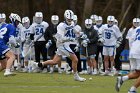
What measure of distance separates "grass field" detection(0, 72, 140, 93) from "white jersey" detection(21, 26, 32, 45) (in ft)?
12.7

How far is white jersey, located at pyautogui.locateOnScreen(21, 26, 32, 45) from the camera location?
26875mm

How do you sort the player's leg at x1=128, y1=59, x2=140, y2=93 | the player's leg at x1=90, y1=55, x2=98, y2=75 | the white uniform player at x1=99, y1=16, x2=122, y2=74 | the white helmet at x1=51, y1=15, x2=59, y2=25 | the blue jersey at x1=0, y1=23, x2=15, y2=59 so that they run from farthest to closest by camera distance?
1. the white helmet at x1=51, y1=15, x2=59, y2=25
2. the white uniform player at x1=99, y1=16, x2=122, y2=74
3. the player's leg at x1=90, y1=55, x2=98, y2=75
4. the blue jersey at x1=0, y1=23, x2=15, y2=59
5. the player's leg at x1=128, y1=59, x2=140, y2=93

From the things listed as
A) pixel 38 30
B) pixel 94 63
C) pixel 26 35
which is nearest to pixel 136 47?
pixel 94 63

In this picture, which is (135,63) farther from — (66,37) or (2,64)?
(2,64)

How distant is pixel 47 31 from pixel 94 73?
2.45 metres

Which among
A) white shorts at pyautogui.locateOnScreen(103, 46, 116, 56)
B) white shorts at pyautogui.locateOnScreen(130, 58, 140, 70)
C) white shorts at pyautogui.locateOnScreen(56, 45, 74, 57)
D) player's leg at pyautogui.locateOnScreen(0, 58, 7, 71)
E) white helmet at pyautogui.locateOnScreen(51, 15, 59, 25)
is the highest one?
white helmet at pyautogui.locateOnScreen(51, 15, 59, 25)

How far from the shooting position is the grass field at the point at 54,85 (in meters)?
18.2

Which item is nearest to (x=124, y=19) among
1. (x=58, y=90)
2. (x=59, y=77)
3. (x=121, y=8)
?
(x=121, y=8)

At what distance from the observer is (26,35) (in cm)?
2708

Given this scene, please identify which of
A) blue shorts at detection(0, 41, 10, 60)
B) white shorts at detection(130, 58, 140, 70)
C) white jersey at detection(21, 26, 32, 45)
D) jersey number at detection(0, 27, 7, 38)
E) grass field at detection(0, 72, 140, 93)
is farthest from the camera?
white jersey at detection(21, 26, 32, 45)

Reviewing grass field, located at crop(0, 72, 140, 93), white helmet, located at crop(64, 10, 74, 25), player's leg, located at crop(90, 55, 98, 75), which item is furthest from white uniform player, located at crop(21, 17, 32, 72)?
white helmet, located at crop(64, 10, 74, 25)

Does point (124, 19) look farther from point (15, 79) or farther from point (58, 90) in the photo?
point (58, 90)

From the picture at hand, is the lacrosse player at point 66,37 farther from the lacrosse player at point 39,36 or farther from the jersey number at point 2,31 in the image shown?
the lacrosse player at point 39,36

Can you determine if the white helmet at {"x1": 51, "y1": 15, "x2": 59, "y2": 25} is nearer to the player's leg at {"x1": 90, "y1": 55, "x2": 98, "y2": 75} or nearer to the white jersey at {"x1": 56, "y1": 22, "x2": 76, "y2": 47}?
the player's leg at {"x1": 90, "y1": 55, "x2": 98, "y2": 75}
